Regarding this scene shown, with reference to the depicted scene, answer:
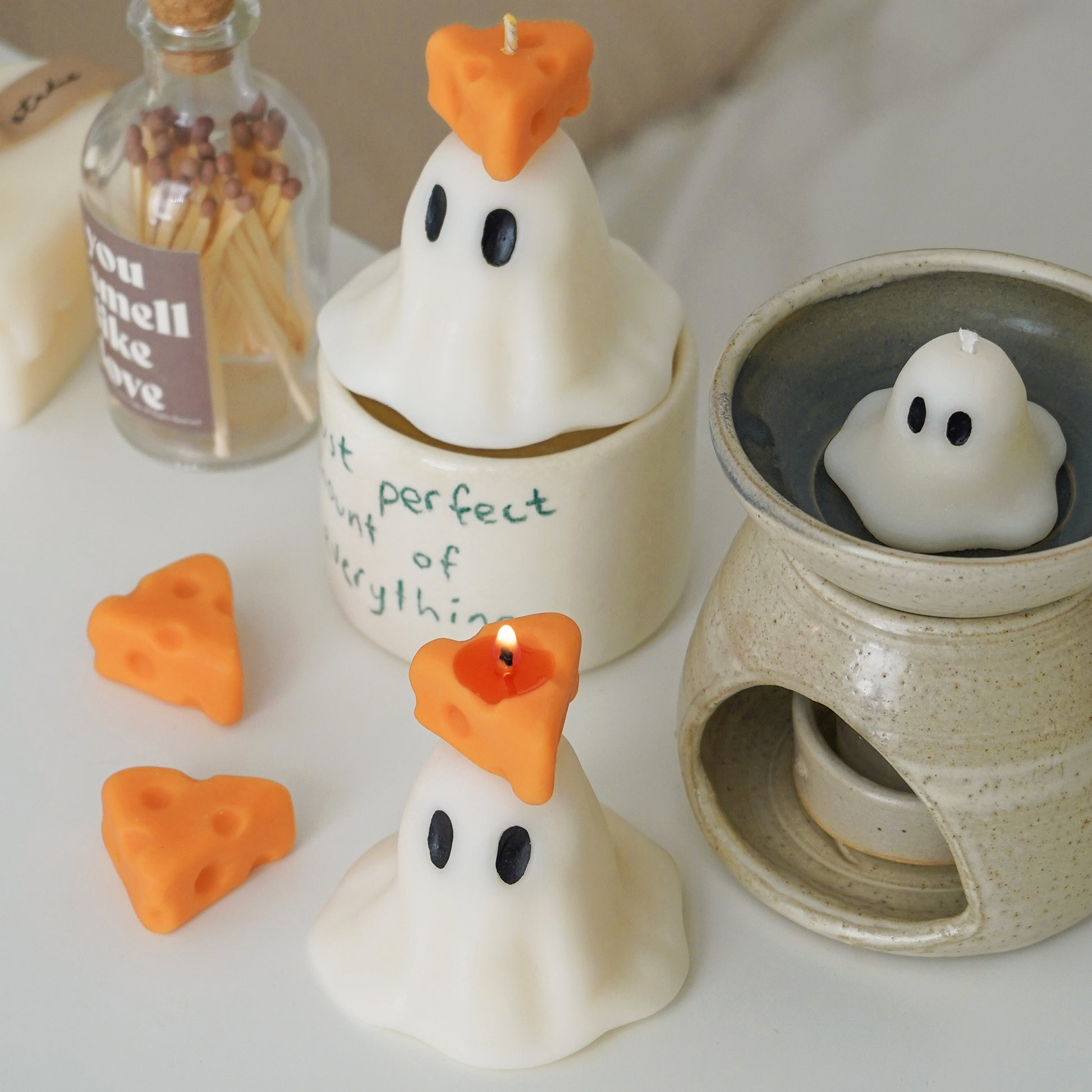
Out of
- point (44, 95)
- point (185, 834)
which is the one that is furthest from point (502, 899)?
point (44, 95)

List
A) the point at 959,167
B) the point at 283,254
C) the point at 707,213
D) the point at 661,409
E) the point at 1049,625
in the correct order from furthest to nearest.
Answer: the point at 707,213 → the point at 959,167 → the point at 283,254 → the point at 661,409 → the point at 1049,625

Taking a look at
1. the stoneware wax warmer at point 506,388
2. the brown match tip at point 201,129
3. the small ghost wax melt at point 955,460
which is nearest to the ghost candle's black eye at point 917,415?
the small ghost wax melt at point 955,460

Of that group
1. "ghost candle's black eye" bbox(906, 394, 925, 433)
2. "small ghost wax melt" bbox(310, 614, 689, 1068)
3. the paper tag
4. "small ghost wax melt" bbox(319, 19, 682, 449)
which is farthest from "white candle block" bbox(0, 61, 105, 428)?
"ghost candle's black eye" bbox(906, 394, 925, 433)

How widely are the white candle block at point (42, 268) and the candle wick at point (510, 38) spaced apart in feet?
1.07

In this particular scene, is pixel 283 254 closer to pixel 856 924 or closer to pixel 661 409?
pixel 661 409

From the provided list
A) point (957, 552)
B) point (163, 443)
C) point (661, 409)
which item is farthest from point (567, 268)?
point (163, 443)

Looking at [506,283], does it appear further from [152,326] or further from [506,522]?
[152,326]

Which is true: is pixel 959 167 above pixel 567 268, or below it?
below

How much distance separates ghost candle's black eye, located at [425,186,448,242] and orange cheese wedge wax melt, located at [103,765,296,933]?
23 centimetres

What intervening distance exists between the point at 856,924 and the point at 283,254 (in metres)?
0.43

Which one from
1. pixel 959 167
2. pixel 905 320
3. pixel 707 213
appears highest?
pixel 905 320

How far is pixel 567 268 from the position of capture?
0.58 m

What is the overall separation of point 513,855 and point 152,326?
35 centimetres

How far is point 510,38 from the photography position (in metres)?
0.55
